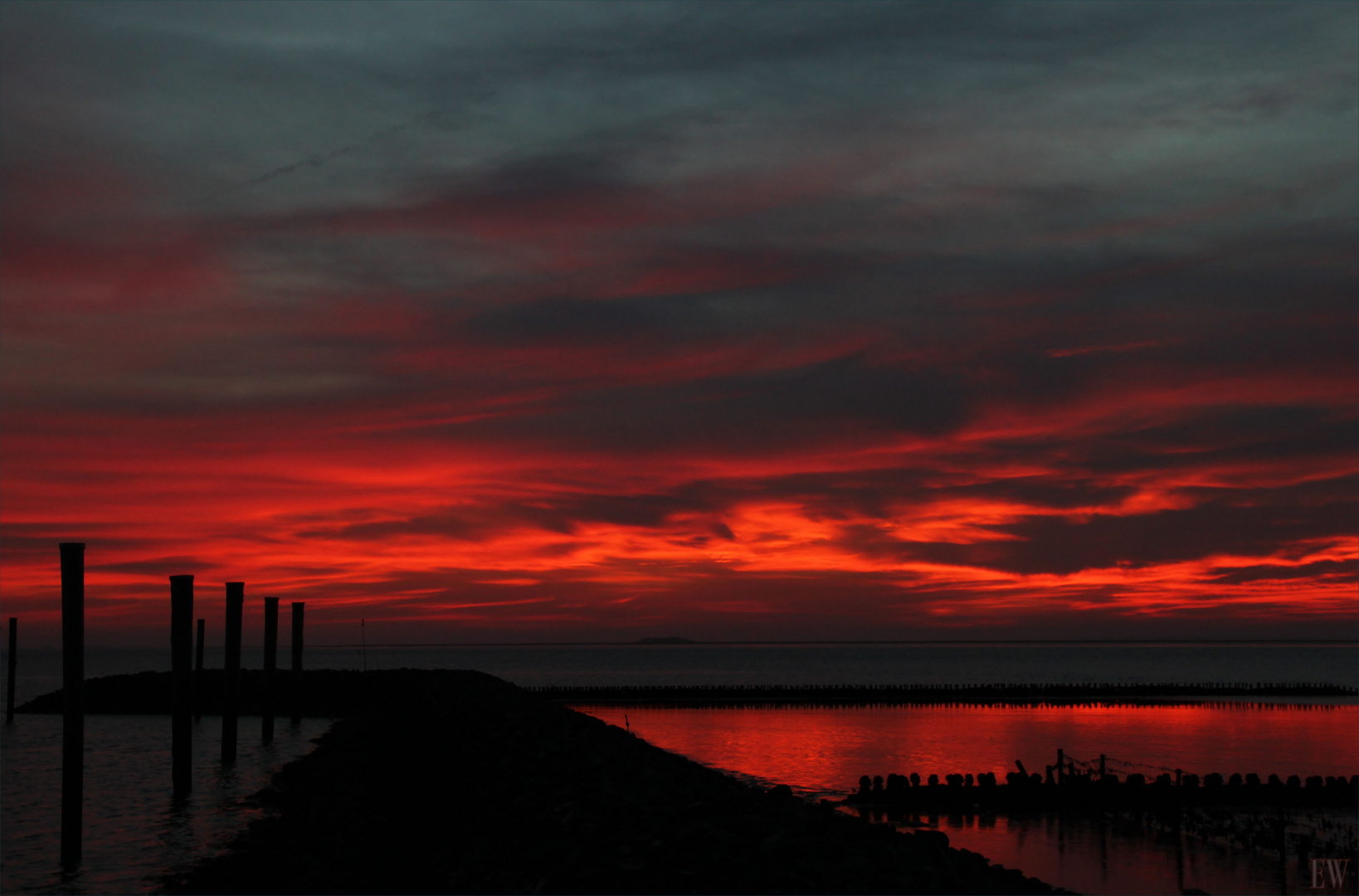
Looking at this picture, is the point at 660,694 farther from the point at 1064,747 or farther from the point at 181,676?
the point at 181,676

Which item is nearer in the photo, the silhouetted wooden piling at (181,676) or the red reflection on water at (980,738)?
the silhouetted wooden piling at (181,676)

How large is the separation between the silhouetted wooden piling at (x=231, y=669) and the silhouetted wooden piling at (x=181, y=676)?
588 cm

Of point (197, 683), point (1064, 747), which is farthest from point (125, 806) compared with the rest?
point (1064, 747)

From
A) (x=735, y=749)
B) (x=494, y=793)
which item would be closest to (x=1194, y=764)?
(x=735, y=749)

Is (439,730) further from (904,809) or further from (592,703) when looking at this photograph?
(592,703)

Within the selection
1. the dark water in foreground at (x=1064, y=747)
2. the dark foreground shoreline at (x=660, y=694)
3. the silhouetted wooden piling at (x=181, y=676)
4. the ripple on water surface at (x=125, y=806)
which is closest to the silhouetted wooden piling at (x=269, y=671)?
the ripple on water surface at (x=125, y=806)

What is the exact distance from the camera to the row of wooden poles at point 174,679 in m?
20.8

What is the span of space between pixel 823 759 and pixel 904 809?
41.0 ft

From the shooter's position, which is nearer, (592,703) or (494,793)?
(494,793)

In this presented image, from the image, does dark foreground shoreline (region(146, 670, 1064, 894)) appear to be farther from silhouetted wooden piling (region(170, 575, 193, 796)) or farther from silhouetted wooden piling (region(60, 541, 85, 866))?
silhouetted wooden piling (region(60, 541, 85, 866))

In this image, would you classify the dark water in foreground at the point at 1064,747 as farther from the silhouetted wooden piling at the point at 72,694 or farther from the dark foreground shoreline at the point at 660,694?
the silhouetted wooden piling at the point at 72,694

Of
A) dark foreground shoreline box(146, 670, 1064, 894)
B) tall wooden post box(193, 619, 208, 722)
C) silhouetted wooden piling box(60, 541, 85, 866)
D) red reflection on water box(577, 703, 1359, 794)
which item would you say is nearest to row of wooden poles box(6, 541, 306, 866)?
silhouetted wooden piling box(60, 541, 85, 866)

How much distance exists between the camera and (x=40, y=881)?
19.6 m

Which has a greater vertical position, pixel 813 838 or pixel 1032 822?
pixel 813 838
